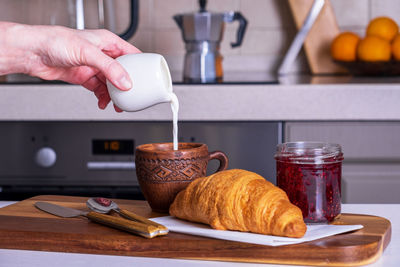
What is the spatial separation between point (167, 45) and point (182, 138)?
727 mm

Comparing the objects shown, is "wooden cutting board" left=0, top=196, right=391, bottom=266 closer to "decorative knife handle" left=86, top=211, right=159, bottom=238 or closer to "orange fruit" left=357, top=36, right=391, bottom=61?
"decorative knife handle" left=86, top=211, right=159, bottom=238

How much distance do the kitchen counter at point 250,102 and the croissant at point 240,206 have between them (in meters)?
0.88

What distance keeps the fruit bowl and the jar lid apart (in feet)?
3.79

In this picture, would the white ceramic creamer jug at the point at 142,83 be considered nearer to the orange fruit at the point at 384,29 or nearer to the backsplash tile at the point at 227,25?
the orange fruit at the point at 384,29

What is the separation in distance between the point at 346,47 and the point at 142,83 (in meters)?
1.28

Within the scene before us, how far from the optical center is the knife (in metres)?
0.71

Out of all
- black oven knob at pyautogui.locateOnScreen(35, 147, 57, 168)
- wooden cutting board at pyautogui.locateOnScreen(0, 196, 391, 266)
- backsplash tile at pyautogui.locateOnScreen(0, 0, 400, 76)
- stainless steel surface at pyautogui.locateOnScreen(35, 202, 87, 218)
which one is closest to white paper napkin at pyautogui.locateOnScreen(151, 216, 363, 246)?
wooden cutting board at pyautogui.locateOnScreen(0, 196, 391, 266)

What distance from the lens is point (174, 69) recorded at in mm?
2297

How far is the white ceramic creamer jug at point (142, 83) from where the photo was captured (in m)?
0.84

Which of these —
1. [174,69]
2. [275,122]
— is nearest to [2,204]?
[275,122]

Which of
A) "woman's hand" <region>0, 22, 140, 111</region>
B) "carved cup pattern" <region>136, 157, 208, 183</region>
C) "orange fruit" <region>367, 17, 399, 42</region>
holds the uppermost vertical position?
"orange fruit" <region>367, 17, 399, 42</region>

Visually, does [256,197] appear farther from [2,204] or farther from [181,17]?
[181,17]

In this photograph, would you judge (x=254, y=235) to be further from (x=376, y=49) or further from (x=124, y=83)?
(x=376, y=49)

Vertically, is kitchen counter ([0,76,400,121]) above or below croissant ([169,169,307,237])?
above
